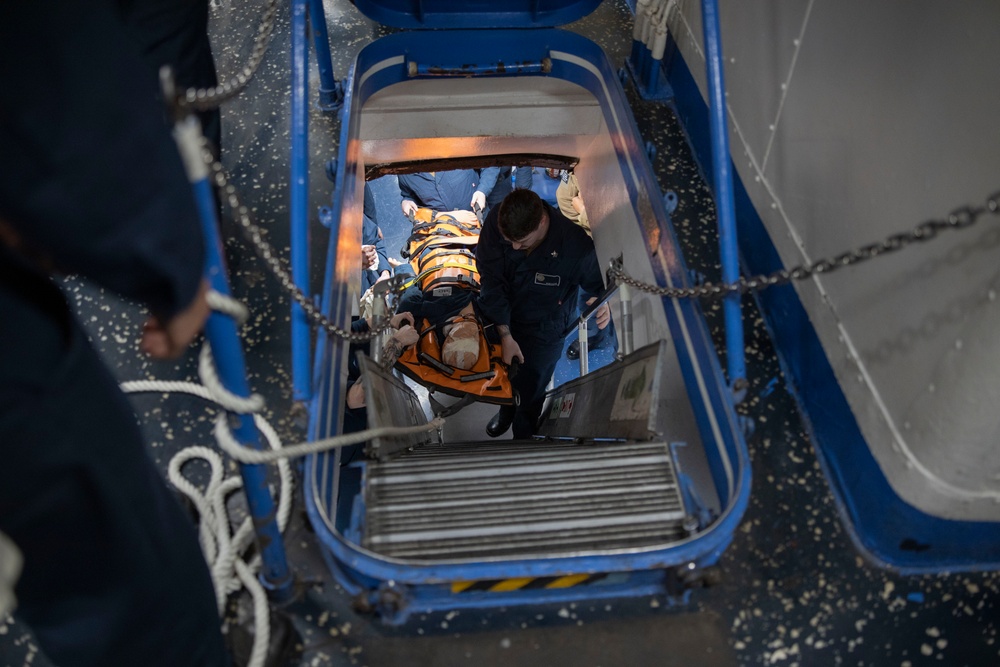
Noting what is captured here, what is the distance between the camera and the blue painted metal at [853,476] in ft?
6.84

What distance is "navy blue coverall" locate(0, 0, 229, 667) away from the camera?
3.01 feet

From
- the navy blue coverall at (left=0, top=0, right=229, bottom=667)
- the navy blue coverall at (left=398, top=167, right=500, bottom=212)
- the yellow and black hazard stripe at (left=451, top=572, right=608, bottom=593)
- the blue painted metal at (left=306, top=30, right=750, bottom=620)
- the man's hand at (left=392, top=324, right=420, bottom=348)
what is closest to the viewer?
the navy blue coverall at (left=0, top=0, right=229, bottom=667)

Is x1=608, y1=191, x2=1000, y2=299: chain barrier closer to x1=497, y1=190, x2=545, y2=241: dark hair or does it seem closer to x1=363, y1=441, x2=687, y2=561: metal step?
x1=363, y1=441, x2=687, y2=561: metal step

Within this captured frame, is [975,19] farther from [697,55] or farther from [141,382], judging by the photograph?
[141,382]

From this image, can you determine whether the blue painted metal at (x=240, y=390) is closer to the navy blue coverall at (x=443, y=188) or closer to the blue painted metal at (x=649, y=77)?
the blue painted metal at (x=649, y=77)

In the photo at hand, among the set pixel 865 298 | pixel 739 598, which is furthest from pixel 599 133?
pixel 739 598

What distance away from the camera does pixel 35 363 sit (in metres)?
1.08

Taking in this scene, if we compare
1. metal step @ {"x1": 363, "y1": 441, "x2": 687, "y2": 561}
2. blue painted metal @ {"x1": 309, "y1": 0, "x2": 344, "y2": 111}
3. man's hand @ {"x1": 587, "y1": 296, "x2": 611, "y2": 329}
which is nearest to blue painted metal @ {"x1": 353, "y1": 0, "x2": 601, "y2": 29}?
blue painted metal @ {"x1": 309, "y1": 0, "x2": 344, "y2": 111}

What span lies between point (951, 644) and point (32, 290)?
8.35 feet

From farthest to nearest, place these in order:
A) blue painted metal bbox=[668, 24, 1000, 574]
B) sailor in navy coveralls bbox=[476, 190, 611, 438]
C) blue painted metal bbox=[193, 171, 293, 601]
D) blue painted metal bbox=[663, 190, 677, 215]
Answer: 1. sailor in navy coveralls bbox=[476, 190, 611, 438]
2. blue painted metal bbox=[663, 190, 677, 215]
3. blue painted metal bbox=[668, 24, 1000, 574]
4. blue painted metal bbox=[193, 171, 293, 601]

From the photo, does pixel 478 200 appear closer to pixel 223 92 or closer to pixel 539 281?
pixel 539 281

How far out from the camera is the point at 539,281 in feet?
14.6

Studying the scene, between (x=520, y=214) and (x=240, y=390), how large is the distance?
267cm

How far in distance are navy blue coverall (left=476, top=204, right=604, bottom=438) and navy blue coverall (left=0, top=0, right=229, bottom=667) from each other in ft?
10.2
